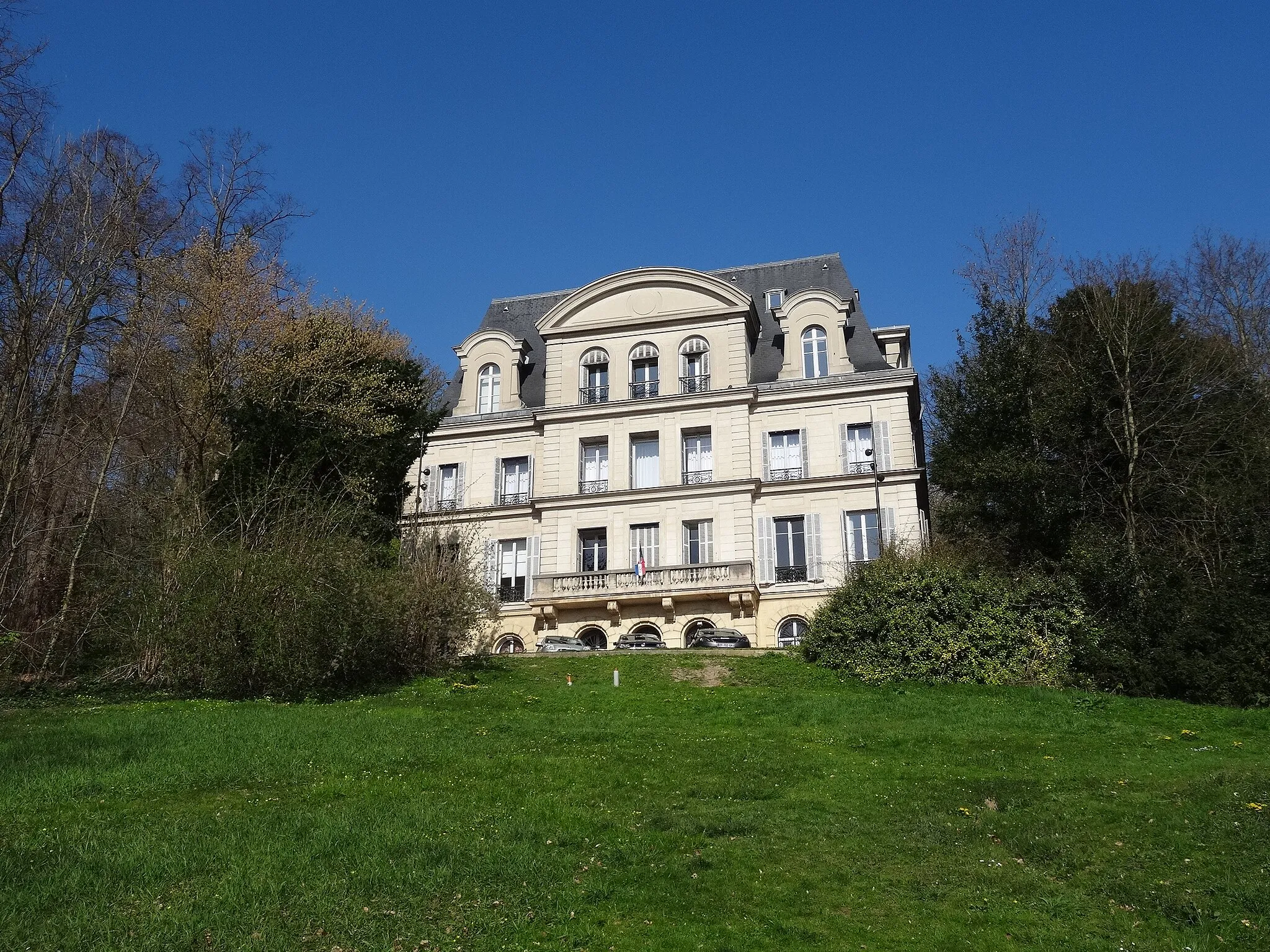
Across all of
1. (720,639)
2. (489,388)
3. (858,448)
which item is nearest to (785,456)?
(858,448)

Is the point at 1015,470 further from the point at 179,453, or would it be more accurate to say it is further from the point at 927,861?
the point at 179,453

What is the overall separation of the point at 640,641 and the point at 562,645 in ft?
8.09

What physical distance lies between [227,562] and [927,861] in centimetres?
1497

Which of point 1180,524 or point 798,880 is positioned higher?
point 1180,524

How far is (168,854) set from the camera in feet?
34.0

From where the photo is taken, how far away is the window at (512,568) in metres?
36.0

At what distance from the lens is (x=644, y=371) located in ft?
122

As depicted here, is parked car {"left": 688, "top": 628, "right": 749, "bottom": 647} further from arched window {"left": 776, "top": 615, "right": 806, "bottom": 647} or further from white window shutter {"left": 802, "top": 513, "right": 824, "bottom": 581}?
white window shutter {"left": 802, "top": 513, "right": 824, "bottom": 581}

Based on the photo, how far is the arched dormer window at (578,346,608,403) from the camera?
1464 inches

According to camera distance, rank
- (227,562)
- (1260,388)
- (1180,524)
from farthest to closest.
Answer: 1. (1260,388)
2. (1180,524)
3. (227,562)

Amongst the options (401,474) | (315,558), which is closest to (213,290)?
(401,474)

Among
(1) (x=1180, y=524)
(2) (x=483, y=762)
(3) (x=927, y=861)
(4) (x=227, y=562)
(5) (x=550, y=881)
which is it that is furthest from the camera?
(1) (x=1180, y=524)

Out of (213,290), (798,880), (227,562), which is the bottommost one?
(798,880)

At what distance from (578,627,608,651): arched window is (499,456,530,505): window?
5.55 m
